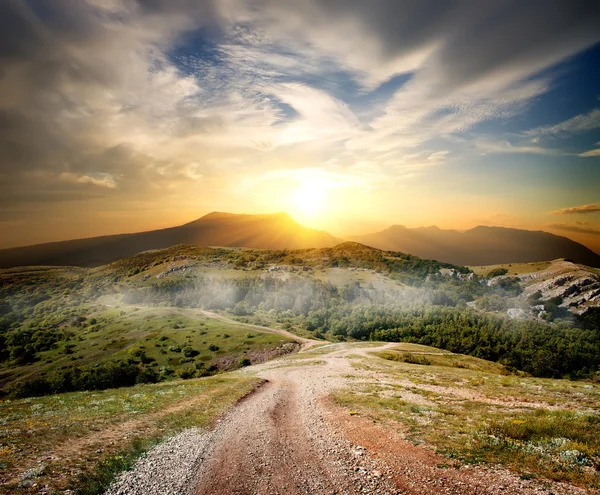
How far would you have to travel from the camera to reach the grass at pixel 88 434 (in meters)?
13.0

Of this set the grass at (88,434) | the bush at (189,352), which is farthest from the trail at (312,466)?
the bush at (189,352)

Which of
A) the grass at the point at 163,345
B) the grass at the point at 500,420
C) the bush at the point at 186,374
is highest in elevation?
the grass at the point at 500,420

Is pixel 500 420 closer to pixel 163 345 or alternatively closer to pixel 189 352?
pixel 189 352

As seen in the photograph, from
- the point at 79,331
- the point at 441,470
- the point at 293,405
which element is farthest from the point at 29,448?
the point at 79,331

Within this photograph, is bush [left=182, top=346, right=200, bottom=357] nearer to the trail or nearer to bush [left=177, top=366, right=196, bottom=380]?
bush [left=177, top=366, right=196, bottom=380]

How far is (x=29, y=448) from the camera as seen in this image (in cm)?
1560

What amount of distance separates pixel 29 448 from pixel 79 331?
603 ft

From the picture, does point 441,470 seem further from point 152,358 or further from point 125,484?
point 152,358

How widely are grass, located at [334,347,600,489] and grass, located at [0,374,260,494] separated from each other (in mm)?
14780

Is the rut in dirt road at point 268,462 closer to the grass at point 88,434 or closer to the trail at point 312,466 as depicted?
the trail at point 312,466

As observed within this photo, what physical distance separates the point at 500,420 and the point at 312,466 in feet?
43.4

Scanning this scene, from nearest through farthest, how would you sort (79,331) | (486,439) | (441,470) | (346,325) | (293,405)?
(441,470) → (486,439) → (293,405) → (79,331) → (346,325)

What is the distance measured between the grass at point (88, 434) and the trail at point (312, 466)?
1.67m

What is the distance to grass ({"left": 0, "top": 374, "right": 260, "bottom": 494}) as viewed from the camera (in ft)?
42.5
